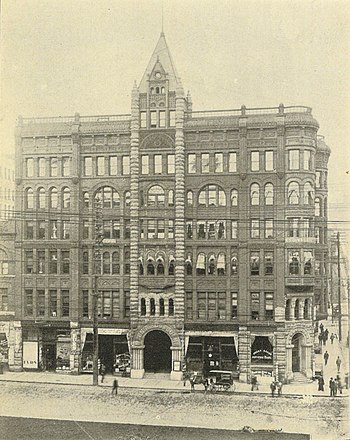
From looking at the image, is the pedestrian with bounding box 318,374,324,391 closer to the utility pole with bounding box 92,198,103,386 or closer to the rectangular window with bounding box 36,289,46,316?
the utility pole with bounding box 92,198,103,386

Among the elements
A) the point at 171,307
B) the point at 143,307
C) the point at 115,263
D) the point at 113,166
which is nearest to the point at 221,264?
the point at 171,307

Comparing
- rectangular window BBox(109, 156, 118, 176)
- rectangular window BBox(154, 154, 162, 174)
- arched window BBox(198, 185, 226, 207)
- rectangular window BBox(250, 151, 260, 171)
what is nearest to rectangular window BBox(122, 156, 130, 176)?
rectangular window BBox(109, 156, 118, 176)

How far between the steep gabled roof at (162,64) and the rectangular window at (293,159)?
5.49 meters

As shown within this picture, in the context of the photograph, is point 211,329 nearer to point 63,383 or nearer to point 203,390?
point 203,390

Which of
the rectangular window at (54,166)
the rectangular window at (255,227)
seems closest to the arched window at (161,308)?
the rectangular window at (255,227)

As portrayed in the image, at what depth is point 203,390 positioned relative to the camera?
83.4ft

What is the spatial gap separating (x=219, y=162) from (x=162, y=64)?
5.06 m

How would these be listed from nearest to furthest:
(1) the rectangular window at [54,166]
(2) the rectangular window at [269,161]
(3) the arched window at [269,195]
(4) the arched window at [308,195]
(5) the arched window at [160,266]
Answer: (4) the arched window at [308,195] < (3) the arched window at [269,195] < (2) the rectangular window at [269,161] < (1) the rectangular window at [54,166] < (5) the arched window at [160,266]

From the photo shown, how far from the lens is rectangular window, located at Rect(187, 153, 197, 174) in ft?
90.7

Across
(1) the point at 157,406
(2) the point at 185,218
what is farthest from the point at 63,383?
(2) the point at 185,218

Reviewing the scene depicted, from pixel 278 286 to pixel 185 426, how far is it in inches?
293

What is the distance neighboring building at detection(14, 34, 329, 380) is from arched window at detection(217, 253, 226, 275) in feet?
0.15

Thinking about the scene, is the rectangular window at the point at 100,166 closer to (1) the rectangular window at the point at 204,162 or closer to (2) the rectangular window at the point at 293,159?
(1) the rectangular window at the point at 204,162

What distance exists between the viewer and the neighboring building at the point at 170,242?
1057 inches
